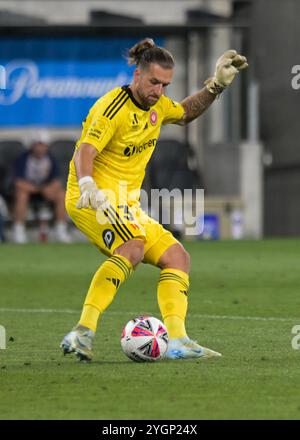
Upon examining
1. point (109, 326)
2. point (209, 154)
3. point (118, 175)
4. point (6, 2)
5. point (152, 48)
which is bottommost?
point (109, 326)

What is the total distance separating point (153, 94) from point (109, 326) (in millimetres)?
2595

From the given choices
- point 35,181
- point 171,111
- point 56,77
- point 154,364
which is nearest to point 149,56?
point 171,111

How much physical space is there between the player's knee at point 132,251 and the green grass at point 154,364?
24.2 inches

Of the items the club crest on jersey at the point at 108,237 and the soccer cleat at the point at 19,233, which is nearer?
the club crest on jersey at the point at 108,237

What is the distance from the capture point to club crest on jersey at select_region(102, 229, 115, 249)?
299 inches

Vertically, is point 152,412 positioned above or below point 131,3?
below

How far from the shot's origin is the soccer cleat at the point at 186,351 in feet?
24.9

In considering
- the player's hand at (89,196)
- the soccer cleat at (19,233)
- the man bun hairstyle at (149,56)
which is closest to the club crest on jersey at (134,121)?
the man bun hairstyle at (149,56)

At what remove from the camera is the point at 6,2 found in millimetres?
24797

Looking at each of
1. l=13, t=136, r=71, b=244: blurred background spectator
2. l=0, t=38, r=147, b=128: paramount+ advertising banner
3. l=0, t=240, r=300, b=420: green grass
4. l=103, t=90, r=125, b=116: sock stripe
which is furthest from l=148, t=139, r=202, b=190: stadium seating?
l=103, t=90, r=125, b=116: sock stripe

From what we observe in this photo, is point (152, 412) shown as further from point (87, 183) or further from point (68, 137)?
point (68, 137)

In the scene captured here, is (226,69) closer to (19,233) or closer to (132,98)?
(132,98)

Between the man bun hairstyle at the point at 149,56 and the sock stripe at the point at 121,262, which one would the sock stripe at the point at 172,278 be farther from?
the man bun hairstyle at the point at 149,56
